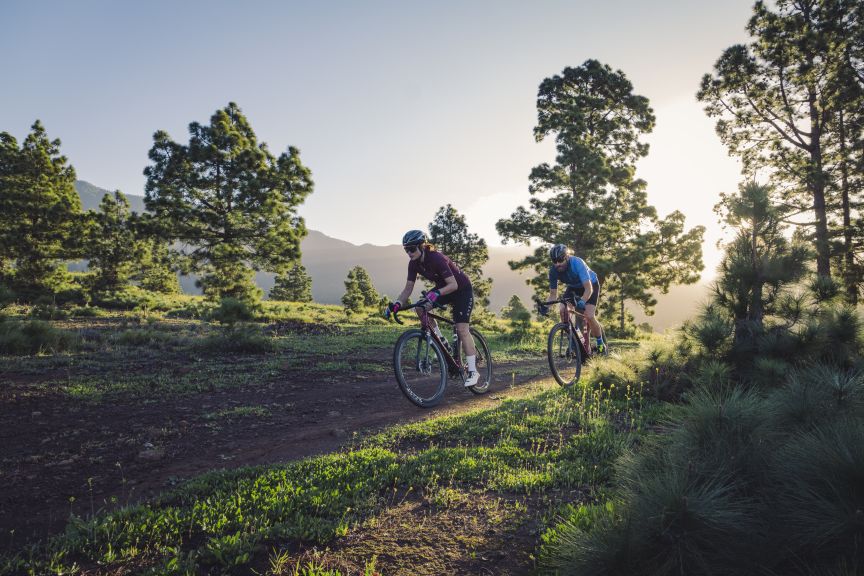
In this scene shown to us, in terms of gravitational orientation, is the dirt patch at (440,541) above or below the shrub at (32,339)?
below

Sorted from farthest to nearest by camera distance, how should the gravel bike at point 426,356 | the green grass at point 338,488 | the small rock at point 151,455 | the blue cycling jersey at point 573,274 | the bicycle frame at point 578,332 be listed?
the bicycle frame at point 578,332 < the blue cycling jersey at point 573,274 < the gravel bike at point 426,356 < the small rock at point 151,455 < the green grass at point 338,488

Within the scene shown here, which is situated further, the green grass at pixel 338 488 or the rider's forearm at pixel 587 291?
the rider's forearm at pixel 587 291

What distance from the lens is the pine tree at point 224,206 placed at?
23172 millimetres

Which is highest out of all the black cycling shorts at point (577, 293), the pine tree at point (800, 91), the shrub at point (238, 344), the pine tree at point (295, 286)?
the pine tree at point (800, 91)

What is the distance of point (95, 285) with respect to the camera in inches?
1190

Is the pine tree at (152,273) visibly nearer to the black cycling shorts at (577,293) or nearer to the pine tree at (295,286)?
the pine tree at (295,286)

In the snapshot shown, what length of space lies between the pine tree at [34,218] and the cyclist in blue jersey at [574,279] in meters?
33.4

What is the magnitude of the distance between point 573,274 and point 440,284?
10.1 ft

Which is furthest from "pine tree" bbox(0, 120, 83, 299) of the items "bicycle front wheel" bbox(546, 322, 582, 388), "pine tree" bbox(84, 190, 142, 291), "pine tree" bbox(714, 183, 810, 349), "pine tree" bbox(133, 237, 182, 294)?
"pine tree" bbox(714, 183, 810, 349)

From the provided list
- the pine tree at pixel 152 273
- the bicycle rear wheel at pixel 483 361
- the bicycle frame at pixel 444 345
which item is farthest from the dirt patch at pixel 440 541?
the pine tree at pixel 152 273

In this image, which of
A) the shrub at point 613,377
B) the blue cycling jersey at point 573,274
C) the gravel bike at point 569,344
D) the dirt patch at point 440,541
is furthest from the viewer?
the gravel bike at point 569,344

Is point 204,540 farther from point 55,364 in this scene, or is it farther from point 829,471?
point 55,364

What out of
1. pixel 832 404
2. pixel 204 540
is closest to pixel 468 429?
pixel 204 540

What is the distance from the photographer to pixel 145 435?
5340mm
